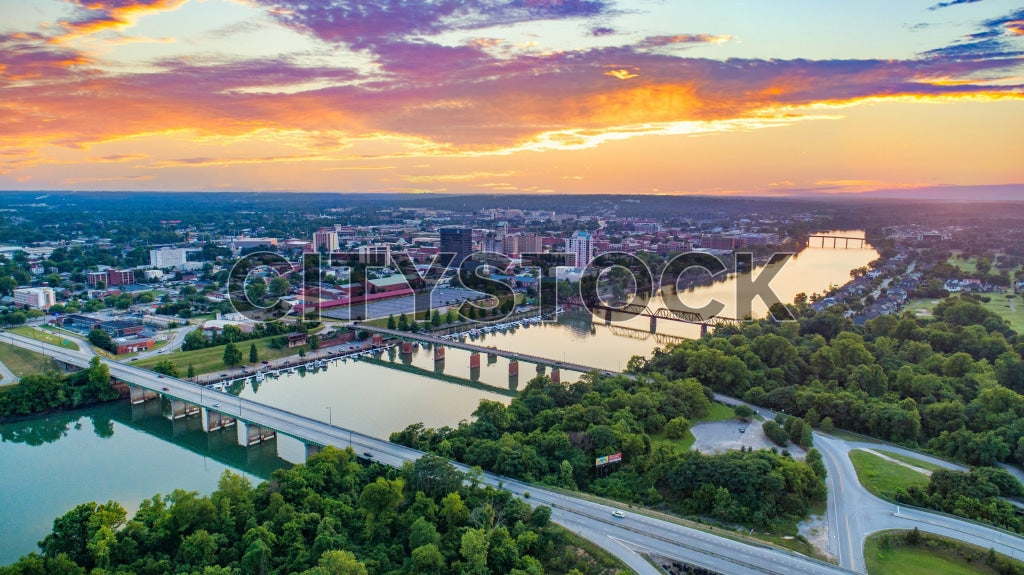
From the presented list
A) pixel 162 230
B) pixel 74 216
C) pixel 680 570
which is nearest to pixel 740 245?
pixel 680 570

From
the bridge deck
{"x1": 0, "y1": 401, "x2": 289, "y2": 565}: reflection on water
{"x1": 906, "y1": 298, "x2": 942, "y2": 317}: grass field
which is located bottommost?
{"x1": 0, "y1": 401, "x2": 289, "y2": 565}: reflection on water

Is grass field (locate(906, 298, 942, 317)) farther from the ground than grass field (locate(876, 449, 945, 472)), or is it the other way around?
grass field (locate(906, 298, 942, 317))

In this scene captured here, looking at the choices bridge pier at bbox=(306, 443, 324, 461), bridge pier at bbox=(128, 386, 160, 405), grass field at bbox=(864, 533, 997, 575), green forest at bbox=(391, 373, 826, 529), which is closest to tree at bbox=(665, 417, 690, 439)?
green forest at bbox=(391, 373, 826, 529)

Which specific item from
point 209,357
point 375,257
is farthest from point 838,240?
point 209,357

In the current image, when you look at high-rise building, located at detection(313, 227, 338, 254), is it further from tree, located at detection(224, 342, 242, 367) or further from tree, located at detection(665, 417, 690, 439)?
tree, located at detection(665, 417, 690, 439)

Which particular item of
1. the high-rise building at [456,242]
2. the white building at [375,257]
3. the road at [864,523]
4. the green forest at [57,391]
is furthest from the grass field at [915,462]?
the high-rise building at [456,242]

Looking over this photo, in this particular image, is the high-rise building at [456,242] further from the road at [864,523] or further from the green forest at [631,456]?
the road at [864,523]

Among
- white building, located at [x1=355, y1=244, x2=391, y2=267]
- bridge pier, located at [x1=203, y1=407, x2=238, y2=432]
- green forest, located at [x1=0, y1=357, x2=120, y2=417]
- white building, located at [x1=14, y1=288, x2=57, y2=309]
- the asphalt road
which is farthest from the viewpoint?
white building, located at [x1=355, y1=244, x2=391, y2=267]
